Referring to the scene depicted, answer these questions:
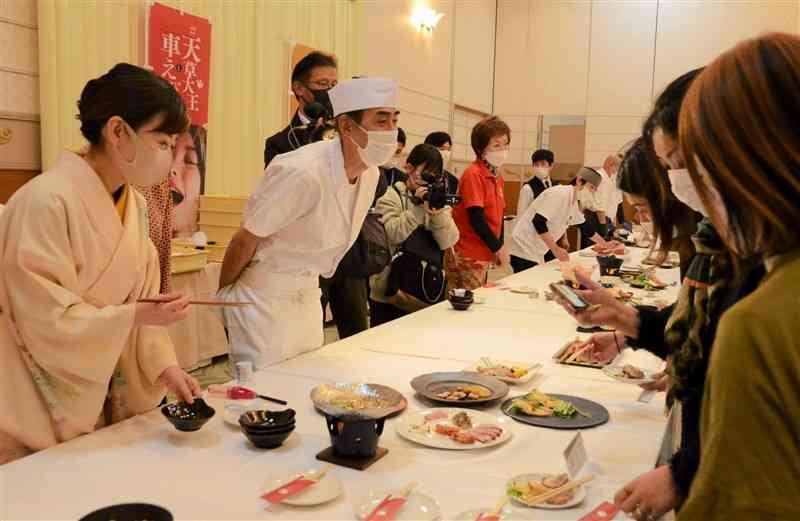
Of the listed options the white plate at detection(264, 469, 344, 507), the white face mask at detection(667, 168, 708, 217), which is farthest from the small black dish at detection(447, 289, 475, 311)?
the white plate at detection(264, 469, 344, 507)

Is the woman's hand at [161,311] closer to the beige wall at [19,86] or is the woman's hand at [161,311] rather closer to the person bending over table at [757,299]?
the person bending over table at [757,299]

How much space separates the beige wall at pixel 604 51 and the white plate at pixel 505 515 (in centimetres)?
920

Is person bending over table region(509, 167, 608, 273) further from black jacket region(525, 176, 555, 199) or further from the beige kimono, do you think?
the beige kimono

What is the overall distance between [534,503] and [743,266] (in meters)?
0.49

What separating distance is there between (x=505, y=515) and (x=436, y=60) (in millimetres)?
7667

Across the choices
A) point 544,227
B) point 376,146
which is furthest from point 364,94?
point 544,227

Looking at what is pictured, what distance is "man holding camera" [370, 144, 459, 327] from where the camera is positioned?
11.2 feet

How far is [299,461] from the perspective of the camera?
130 cm

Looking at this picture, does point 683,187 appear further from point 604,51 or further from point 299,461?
point 604,51

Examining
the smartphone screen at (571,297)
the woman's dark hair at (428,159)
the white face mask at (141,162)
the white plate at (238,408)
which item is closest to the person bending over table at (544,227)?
the woman's dark hair at (428,159)

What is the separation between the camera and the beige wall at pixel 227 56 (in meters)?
3.59

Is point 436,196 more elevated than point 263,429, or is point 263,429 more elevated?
point 436,196

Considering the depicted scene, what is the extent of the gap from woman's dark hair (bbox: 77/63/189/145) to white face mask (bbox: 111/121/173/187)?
0.03 metres

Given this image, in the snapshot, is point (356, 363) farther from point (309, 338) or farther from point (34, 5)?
point (34, 5)
